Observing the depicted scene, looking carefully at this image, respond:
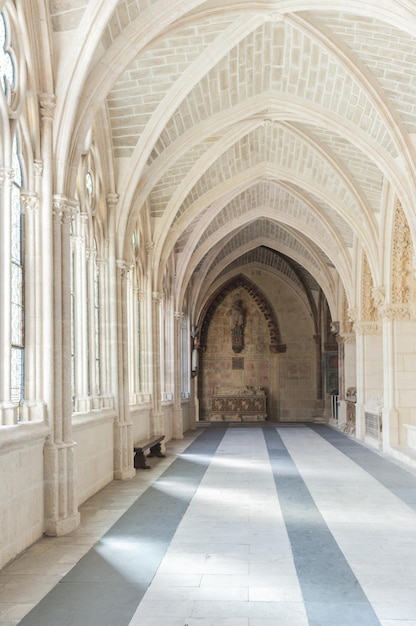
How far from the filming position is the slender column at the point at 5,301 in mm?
5668

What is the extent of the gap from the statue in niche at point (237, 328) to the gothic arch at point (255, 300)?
2.02 feet

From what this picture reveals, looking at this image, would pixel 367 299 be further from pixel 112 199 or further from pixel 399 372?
pixel 112 199

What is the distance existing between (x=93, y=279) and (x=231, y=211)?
8593 millimetres

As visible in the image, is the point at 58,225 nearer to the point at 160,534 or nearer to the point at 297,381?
the point at 160,534

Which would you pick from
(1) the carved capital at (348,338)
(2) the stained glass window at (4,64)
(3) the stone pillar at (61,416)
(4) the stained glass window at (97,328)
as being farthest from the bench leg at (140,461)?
(1) the carved capital at (348,338)

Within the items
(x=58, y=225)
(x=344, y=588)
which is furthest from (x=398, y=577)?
(x=58, y=225)

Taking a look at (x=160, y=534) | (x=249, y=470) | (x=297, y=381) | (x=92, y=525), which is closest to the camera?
(x=160, y=534)

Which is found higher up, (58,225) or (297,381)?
(58,225)

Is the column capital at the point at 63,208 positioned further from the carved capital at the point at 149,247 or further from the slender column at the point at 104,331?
→ the carved capital at the point at 149,247

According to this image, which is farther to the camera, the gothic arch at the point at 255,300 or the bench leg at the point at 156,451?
the gothic arch at the point at 255,300

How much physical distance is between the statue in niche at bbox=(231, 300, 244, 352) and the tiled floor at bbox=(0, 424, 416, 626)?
15294 mm

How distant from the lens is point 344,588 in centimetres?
465

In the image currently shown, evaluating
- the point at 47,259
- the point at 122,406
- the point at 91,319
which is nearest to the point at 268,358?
the point at 122,406

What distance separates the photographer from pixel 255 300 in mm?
25438
